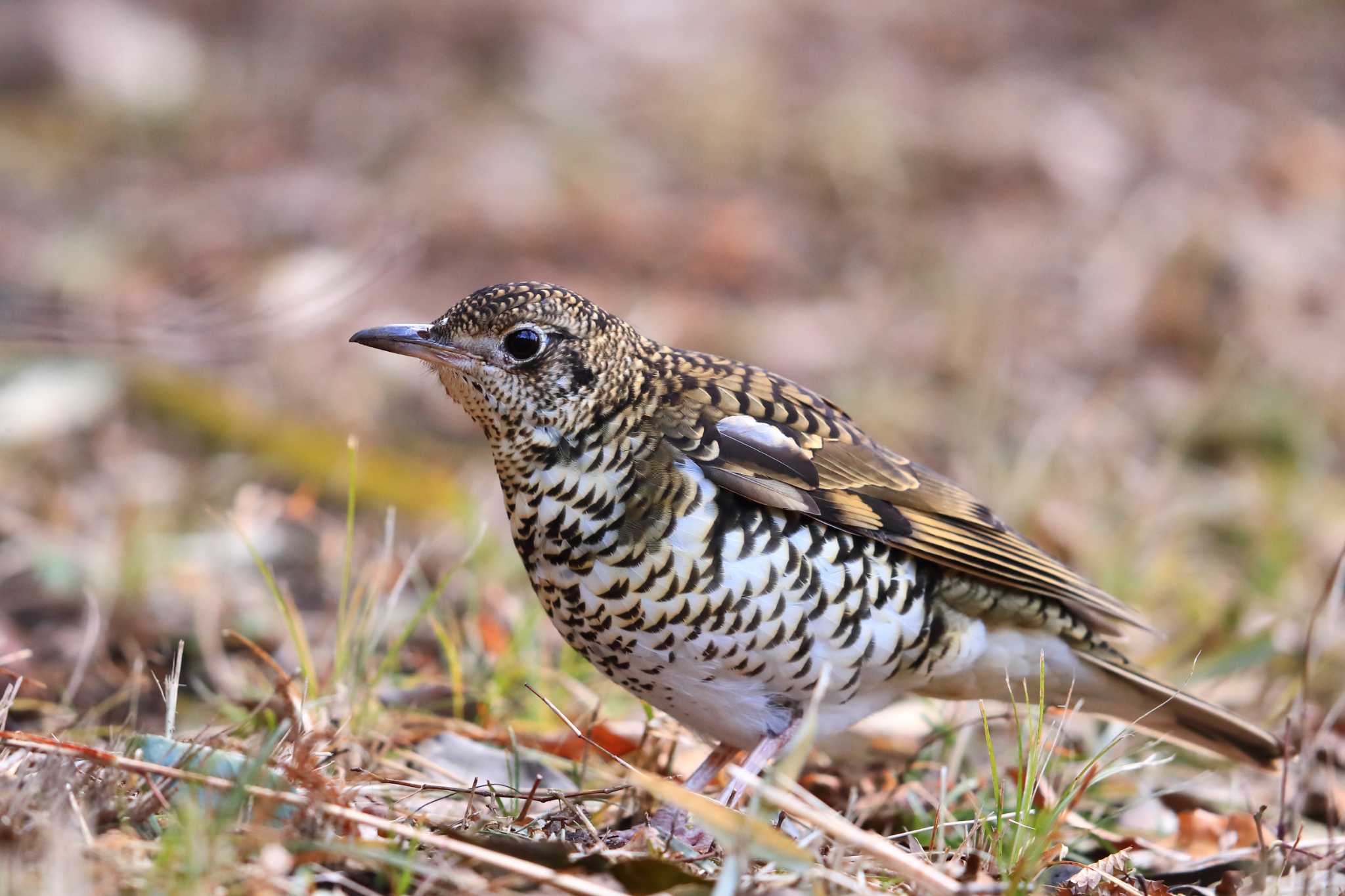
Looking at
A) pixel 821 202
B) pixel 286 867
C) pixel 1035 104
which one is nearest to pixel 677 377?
pixel 286 867

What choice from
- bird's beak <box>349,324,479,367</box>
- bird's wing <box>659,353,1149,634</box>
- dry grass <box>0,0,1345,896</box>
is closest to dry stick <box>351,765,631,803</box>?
dry grass <box>0,0,1345,896</box>

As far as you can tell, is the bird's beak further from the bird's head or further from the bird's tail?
the bird's tail

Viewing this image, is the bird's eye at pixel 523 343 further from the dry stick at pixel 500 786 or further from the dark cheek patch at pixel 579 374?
the dry stick at pixel 500 786

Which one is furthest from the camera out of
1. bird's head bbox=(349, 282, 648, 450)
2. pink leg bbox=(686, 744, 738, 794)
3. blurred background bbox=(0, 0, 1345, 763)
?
blurred background bbox=(0, 0, 1345, 763)

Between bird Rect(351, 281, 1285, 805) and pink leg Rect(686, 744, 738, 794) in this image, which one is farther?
pink leg Rect(686, 744, 738, 794)

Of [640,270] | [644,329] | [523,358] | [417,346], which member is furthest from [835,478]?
[640,270]

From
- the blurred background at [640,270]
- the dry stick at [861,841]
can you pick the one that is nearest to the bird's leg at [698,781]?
the blurred background at [640,270]

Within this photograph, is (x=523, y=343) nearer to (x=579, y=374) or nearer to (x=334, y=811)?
(x=579, y=374)
